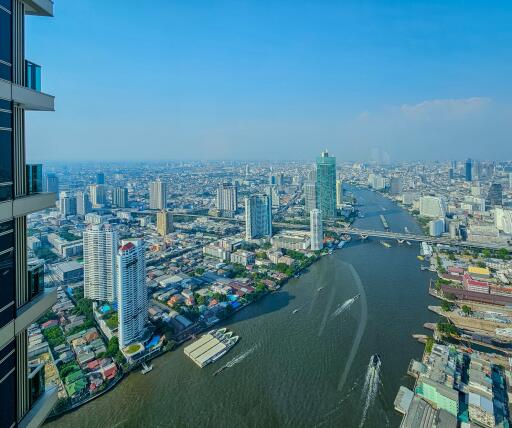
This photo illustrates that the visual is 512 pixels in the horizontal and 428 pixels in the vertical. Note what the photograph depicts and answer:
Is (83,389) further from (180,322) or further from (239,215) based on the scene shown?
(239,215)

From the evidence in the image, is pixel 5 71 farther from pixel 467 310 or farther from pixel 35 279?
pixel 467 310

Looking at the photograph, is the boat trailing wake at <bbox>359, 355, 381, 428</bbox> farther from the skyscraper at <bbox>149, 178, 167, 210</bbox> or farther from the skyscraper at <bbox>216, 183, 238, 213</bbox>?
the skyscraper at <bbox>149, 178, 167, 210</bbox>

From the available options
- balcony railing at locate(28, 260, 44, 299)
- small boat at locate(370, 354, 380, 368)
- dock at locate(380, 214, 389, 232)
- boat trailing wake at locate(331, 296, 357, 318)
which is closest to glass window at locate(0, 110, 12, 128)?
balcony railing at locate(28, 260, 44, 299)

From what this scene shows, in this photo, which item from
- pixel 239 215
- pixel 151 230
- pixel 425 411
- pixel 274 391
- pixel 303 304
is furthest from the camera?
pixel 239 215

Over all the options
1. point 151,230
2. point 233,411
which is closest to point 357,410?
point 233,411

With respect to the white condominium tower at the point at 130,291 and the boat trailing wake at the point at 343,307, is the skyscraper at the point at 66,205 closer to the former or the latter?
the white condominium tower at the point at 130,291

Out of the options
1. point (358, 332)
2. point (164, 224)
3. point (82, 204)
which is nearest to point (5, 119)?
point (358, 332)

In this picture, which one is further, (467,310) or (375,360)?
(467,310)
